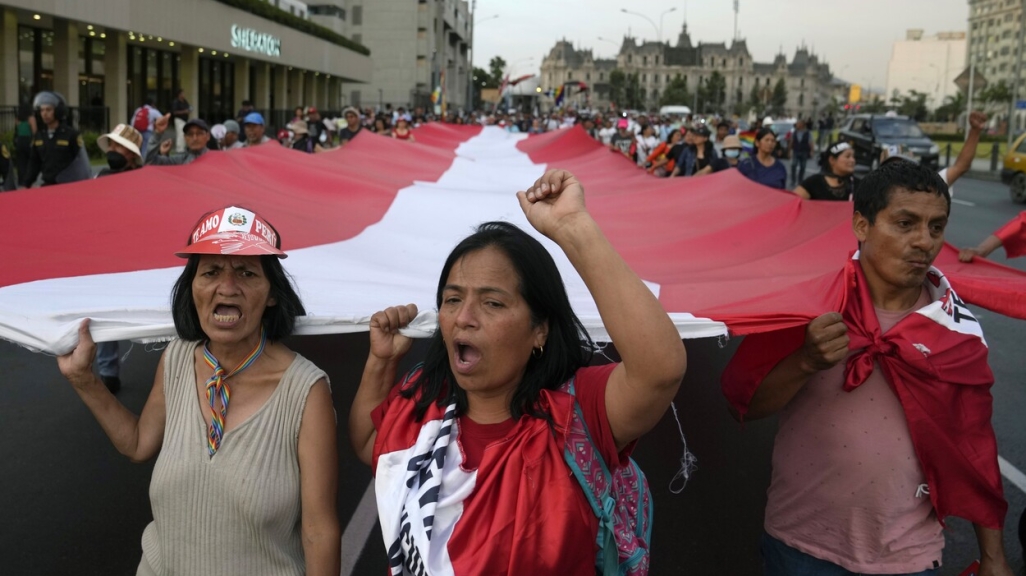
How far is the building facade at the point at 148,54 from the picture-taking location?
23.9 meters

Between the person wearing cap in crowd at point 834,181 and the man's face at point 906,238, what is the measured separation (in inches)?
174

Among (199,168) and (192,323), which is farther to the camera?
(199,168)

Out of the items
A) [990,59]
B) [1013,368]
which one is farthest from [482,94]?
[1013,368]

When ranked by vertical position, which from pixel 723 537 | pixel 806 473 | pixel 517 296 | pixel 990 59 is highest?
pixel 990 59

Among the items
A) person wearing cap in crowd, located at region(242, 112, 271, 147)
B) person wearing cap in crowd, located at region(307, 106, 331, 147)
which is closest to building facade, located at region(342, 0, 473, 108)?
person wearing cap in crowd, located at region(307, 106, 331, 147)

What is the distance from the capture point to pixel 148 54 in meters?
33.4

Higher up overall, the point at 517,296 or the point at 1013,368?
the point at 517,296

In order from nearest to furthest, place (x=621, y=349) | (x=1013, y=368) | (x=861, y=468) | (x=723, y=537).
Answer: (x=621, y=349)
(x=861, y=468)
(x=723, y=537)
(x=1013, y=368)

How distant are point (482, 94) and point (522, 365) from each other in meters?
137

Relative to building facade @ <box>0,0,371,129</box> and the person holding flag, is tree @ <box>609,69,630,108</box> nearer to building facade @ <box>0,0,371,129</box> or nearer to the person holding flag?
building facade @ <box>0,0,371,129</box>

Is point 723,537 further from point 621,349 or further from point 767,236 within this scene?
point 621,349

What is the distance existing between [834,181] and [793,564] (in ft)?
16.0

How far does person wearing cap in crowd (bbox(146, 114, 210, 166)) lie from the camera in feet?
24.5

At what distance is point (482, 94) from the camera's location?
5364 inches
